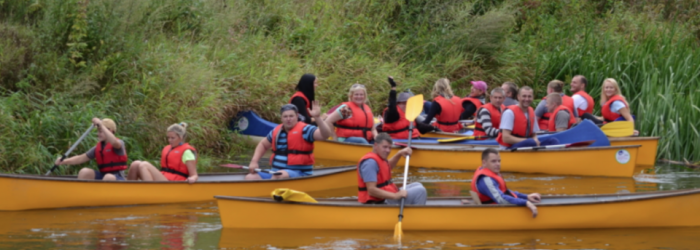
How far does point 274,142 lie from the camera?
7789mm

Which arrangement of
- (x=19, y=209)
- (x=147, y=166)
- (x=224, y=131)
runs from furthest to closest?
1. (x=224, y=131)
2. (x=147, y=166)
3. (x=19, y=209)

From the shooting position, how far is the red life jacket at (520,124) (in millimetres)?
9445

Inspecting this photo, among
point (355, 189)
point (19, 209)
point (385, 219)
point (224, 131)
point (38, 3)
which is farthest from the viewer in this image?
point (224, 131)

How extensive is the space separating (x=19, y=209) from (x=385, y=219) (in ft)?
10.1

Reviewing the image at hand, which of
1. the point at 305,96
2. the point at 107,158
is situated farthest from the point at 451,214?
the point at 305,96

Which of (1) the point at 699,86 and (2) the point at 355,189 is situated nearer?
(2) the point at 355,189

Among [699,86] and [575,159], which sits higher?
[699,86]

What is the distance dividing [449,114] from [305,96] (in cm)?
228

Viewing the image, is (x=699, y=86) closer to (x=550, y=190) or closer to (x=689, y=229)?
(x=550, y=190)

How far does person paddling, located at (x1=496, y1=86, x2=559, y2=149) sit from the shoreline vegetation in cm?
235

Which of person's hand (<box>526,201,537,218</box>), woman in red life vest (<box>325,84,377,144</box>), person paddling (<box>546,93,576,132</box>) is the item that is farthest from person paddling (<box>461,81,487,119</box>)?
person's hand (<box>526,201,537,218</box>)

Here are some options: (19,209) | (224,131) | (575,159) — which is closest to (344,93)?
(224,131)

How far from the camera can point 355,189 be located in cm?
886

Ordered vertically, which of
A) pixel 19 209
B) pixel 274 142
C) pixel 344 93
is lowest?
pixel 19 209
